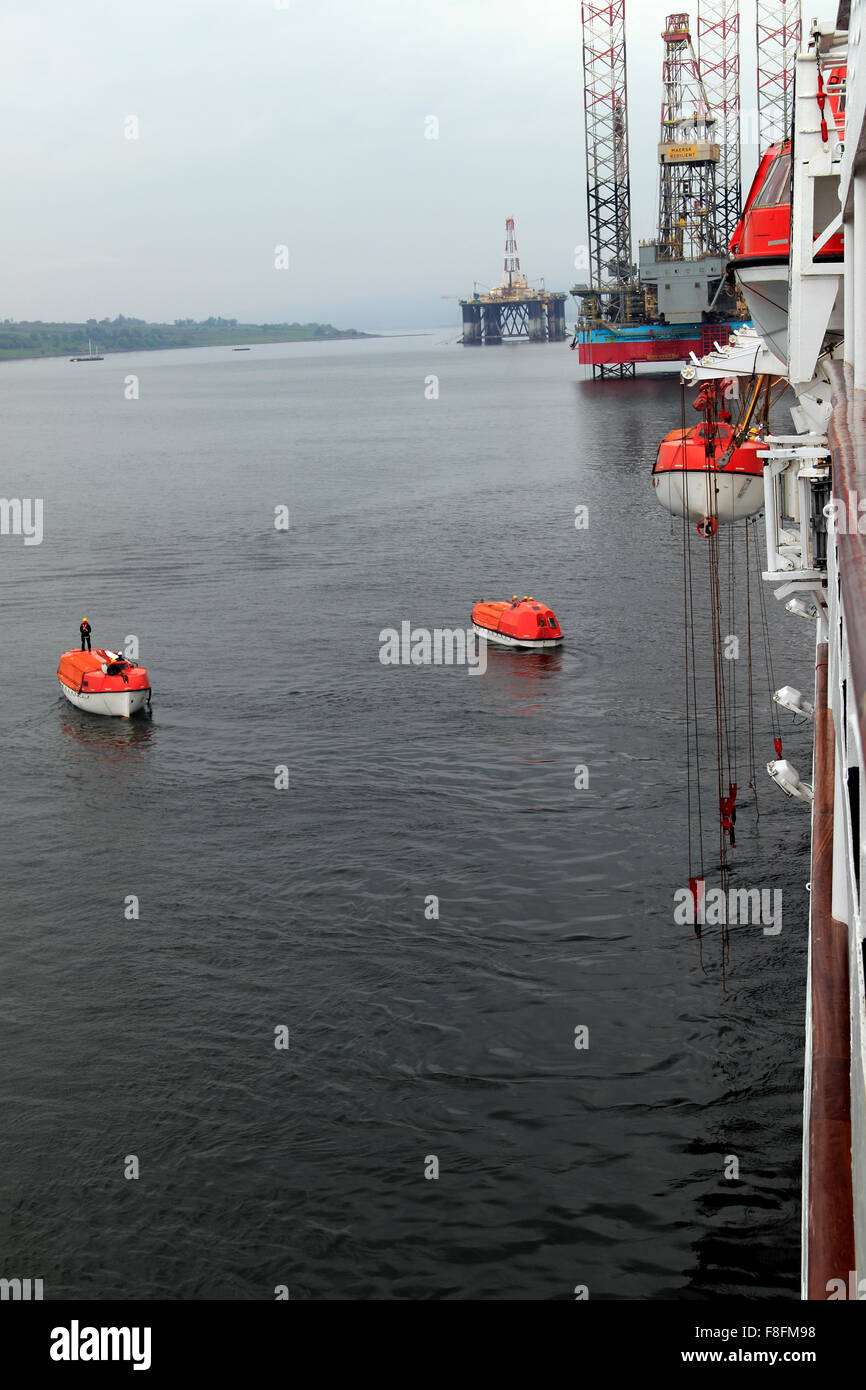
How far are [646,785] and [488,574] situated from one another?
93.5ft

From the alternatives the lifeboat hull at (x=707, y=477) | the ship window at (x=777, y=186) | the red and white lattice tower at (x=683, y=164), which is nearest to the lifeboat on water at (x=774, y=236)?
the ship window at (x=777, y=186)

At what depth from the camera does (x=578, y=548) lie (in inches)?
2606

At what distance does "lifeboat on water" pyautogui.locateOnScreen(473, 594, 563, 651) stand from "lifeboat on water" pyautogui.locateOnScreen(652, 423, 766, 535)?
15.9 meters

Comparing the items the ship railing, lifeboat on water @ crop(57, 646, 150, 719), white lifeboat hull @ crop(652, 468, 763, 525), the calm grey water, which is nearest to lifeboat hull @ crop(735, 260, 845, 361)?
the ship railing

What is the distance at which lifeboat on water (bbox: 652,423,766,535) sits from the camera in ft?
93.8

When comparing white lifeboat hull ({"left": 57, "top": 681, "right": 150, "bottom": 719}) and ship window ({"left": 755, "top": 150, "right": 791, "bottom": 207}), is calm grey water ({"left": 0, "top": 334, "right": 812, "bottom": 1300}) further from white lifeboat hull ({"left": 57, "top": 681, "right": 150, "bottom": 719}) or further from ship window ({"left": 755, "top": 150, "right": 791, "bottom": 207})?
ship window ({"left": 755, "top": 150, "right": 791, "bottom": 207})

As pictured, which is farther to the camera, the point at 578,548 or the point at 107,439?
the point at 107,439

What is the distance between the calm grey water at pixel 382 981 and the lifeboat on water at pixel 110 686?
34.6 inches

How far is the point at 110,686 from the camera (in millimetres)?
40219

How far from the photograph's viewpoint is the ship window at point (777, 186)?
60.1ft

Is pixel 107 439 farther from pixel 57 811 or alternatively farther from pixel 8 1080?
pixel 8 1080

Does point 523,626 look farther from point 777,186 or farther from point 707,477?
point 777,186

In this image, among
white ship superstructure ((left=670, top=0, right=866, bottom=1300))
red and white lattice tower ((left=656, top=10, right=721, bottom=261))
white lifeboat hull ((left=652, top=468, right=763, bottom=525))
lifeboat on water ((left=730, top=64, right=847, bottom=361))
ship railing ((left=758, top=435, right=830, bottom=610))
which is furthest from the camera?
red and white lattice tower ((left=656, top=10, right=721, bottom=261))
